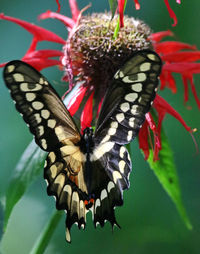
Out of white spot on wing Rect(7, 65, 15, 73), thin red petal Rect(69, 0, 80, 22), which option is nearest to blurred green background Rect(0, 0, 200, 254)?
thin red petal Rect(69, 0, 80, 22)

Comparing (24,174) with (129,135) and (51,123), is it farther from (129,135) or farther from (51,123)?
(129,135)

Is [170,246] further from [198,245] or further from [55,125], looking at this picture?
[55,125]

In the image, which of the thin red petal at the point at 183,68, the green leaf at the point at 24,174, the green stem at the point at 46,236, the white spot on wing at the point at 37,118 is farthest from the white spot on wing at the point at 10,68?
the thin red petal at the point at 183,68

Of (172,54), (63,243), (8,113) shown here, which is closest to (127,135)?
(172,54)

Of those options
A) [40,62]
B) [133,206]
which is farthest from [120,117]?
[133,206]

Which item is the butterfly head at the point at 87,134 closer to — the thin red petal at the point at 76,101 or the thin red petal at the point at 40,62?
the thin red petal at the point at 76,101

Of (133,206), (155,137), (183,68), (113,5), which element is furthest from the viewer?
(133,206)
